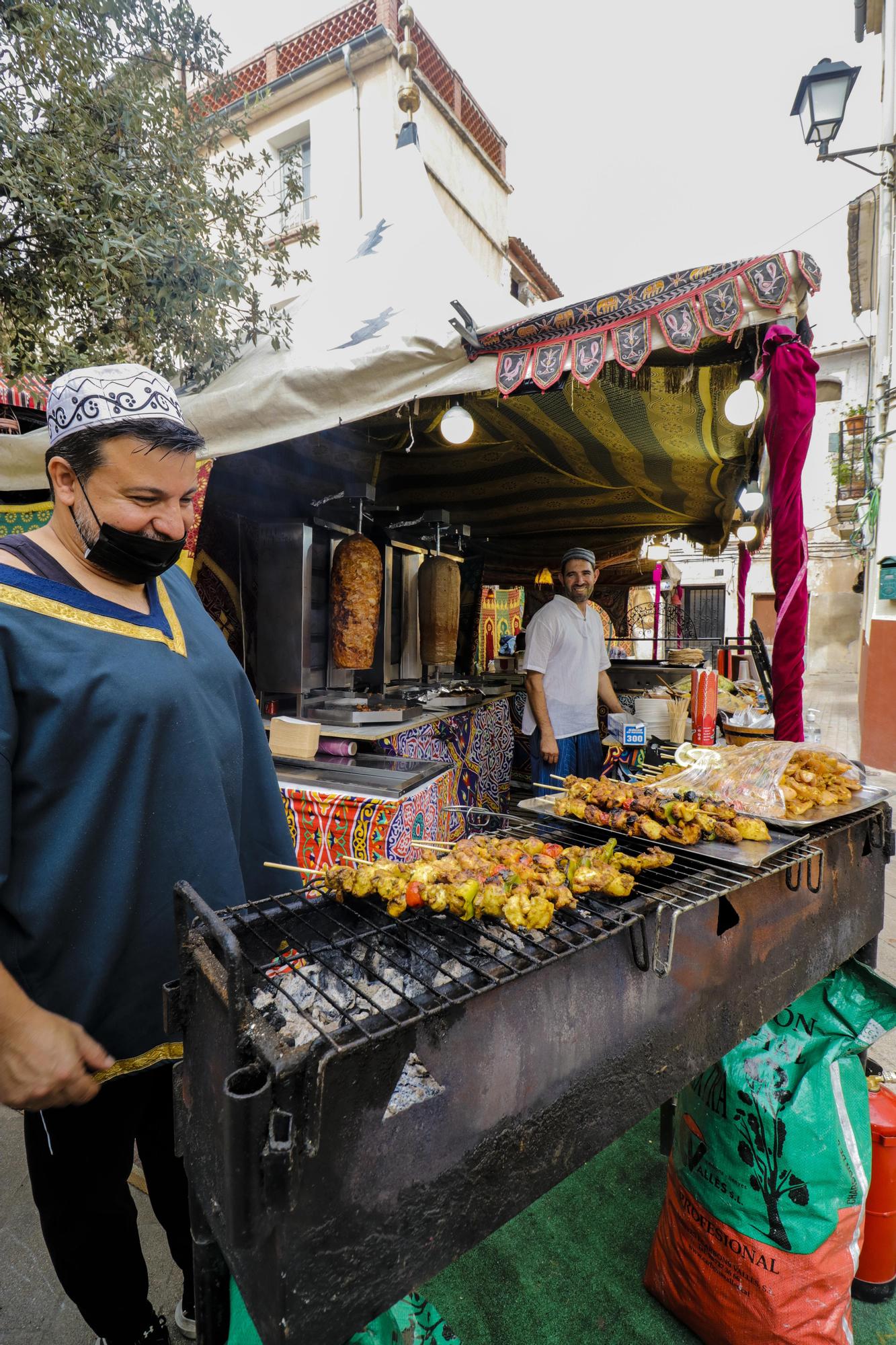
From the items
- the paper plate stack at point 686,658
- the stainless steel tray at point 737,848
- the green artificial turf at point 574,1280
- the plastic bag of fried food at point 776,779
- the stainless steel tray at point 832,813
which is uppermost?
the paper plate stack at point 686,658

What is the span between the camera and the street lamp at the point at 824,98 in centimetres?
689

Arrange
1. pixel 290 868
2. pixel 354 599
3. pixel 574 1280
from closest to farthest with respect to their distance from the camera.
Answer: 1. pixel 290 868
2. pixel 574 1280
3. pixel 354 599

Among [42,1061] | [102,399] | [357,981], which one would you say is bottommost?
[42,1061]

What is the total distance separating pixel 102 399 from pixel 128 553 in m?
0.40

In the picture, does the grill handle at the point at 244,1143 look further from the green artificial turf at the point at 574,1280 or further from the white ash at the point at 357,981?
the green artificial turf at the point at 574,1280

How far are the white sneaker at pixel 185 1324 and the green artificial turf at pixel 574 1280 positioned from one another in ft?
1.89

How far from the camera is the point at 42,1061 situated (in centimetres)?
147

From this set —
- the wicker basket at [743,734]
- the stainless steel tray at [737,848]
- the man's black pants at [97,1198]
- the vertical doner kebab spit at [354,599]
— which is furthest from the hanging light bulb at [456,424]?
the man's black pants at [97,1198]

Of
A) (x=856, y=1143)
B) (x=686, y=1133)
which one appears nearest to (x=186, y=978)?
(x=686, y=1133)

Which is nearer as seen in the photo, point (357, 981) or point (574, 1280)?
point (357, 981)

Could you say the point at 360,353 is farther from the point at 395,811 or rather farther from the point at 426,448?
the point at 395,811

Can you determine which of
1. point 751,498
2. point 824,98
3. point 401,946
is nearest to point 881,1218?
point 401,946

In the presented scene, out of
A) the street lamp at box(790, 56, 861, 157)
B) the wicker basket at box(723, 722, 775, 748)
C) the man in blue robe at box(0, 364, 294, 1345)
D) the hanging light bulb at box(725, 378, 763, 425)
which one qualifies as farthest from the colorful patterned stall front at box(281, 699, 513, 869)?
the street lamp at box(790, 56, 861, 157)

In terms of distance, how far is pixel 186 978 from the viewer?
136cm
